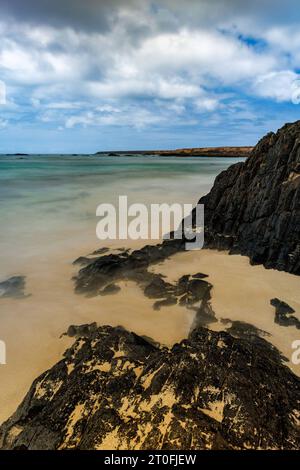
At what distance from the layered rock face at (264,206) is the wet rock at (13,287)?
6687 mm

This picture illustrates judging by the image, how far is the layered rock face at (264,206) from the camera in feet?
28.4

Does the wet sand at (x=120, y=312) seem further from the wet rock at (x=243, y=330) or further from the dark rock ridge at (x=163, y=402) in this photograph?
the dark rock ridge at (x=163, y=402)

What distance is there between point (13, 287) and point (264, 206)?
27.9ft

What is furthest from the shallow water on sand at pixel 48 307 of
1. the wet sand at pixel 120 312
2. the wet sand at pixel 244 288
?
the wet sand at pixel 244 288

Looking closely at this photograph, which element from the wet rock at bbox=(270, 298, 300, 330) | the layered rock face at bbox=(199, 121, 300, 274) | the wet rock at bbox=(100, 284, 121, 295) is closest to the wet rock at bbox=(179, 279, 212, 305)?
the wet rock at bbox=(270, 298, 300, 330)

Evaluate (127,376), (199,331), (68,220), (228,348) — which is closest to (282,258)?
(199,331)

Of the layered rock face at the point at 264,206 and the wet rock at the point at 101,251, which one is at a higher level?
the layered rock face at the point at 264,206

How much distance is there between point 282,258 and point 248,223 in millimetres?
2121

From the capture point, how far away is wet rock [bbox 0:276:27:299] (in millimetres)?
8109

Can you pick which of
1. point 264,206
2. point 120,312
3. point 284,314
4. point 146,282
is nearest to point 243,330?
point 284,314

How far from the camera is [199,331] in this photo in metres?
5.21

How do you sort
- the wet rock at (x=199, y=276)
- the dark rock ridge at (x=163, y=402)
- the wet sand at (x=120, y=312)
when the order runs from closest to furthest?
1. the dark rock ridge at (x=163, y=402)
2. the wet sand at (x=120, y=312)
3. the wet rock at (x=199, y=276)

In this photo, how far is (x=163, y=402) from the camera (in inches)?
132

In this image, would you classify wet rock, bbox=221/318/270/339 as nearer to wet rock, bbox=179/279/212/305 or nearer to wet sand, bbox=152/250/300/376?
wet sand, bbox=152/250/300/376
